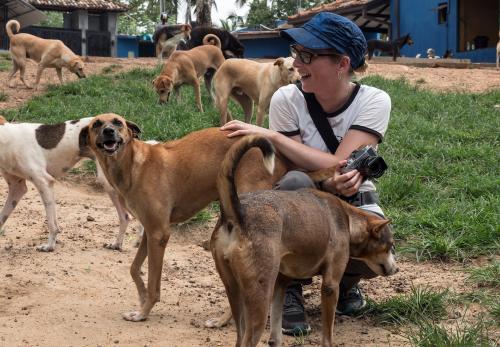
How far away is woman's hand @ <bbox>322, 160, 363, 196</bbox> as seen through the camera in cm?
382

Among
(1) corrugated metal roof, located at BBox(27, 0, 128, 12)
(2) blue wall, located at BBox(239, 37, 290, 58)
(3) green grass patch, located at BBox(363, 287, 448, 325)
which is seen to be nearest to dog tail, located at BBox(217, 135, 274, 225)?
(3) green grass patch, located at BBox(363, 287, 448, 325)

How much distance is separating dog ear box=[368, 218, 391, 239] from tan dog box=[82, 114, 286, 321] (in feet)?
3.77

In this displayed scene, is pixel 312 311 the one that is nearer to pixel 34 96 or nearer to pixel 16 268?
pixel 16 268

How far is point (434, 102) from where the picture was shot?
11234 mm

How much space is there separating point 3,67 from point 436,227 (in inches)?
528

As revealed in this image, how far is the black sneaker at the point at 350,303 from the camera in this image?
14.4ft

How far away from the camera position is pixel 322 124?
4184mm

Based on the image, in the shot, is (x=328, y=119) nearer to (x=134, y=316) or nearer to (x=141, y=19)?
(x=134, y=316)

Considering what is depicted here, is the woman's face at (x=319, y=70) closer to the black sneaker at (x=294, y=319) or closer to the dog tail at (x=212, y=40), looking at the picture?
the black sneaker at (x=294, y=319)

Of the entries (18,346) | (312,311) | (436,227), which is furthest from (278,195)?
(436,227)

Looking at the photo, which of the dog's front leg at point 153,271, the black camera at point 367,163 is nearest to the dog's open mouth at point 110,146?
the dog's front leg at point 153,271

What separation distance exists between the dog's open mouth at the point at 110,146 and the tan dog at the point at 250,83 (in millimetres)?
5430

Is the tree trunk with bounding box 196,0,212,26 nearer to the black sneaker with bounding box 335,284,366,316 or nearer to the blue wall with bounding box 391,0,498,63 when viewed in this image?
the blue wall with bounding box 391,0,498,63

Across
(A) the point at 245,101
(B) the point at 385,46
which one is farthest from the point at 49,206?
(B) the point at 385,46
